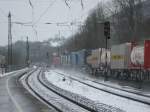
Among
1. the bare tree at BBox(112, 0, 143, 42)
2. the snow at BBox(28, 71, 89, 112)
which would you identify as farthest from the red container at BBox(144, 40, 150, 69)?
the bare tree at BBox(112, 0, 143, 42)

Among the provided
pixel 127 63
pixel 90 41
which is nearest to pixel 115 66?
pixel 127 63

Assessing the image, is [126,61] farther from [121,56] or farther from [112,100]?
[112,100]

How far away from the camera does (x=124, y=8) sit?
278ft

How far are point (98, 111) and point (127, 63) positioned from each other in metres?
27.8

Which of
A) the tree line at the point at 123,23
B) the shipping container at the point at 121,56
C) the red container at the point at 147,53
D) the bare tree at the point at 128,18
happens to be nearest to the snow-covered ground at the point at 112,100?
the red container at the point at 147,53

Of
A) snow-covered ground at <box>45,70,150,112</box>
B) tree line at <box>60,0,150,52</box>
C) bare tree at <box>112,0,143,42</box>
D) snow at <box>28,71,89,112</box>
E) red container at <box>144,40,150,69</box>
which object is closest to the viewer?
snow at <box>28,71,89,112</box>

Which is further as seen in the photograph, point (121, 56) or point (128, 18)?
point (128, 18)

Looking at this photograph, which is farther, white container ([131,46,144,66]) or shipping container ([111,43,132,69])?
shipping container ([111,43,132,69])

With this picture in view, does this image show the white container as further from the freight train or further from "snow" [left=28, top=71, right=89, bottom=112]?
"snow" [left=28, top=71, right=89, bottom=112]

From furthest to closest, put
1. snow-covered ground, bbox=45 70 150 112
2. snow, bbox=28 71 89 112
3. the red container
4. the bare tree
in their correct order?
1. the bare tree
2. the red container
3. snow-covered ground, bbox=45 70 150 112
4. snow, bbox=28 71 89 112

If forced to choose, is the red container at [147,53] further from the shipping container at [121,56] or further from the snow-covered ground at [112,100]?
the shipping container at [121,56]

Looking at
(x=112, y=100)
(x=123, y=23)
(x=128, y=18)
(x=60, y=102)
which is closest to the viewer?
(x=60, y=102)

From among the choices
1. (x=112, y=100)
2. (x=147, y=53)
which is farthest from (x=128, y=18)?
(x=112, y=100)

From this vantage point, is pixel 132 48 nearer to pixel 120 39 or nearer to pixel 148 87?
pixel 148 87
